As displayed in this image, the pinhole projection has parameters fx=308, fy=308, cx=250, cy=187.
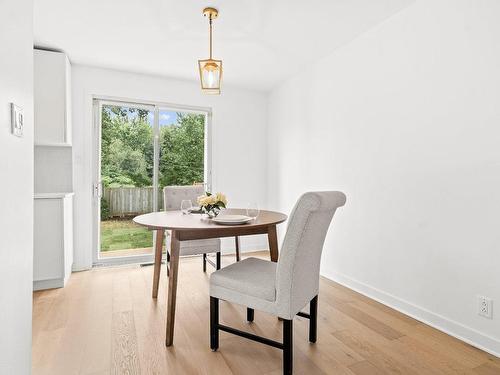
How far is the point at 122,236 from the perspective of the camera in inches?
153

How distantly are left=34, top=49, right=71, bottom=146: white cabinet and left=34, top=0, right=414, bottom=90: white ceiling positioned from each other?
0.14 metres

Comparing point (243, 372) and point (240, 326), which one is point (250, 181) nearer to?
point (240, 326)

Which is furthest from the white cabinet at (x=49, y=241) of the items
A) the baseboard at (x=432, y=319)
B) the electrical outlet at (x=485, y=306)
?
the electrical outlet at (x=485, y=306)

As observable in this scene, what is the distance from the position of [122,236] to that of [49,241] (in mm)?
1078

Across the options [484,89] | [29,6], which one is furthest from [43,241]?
[484,89]

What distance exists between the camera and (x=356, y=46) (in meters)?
2.92

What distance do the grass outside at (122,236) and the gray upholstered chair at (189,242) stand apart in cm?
102

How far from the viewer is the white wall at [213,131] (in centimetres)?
353

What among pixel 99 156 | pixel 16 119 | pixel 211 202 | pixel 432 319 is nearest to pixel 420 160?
pixel 432 319

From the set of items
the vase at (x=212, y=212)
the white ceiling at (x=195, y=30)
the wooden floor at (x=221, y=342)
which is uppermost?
the white ceiling at (x=195, y=30)

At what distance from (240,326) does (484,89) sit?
223cm

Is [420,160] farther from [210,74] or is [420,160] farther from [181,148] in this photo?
[181,148]

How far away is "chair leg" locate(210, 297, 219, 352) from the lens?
1.83m

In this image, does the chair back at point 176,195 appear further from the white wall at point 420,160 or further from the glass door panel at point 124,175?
the white wall at point 420,160
